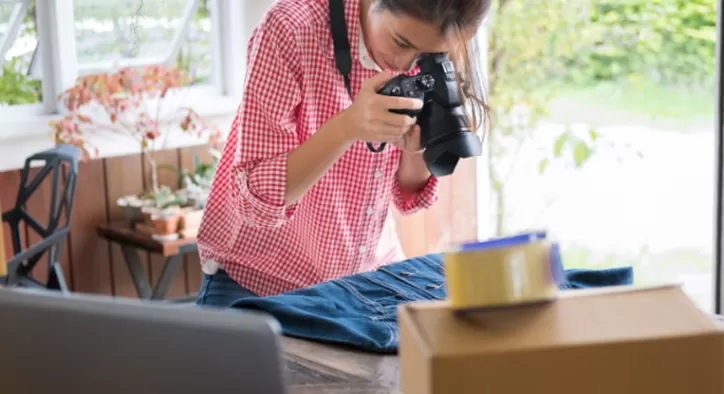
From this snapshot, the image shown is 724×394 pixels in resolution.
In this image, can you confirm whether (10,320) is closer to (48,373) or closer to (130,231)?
(48,373)

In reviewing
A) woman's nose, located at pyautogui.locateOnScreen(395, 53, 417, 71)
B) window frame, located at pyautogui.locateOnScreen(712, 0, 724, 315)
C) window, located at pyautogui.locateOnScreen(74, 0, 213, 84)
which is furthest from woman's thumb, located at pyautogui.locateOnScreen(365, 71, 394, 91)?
window, located at pyautogui.locateOnScreen(74, 0, 213, 84)

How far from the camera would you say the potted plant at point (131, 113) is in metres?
3.21

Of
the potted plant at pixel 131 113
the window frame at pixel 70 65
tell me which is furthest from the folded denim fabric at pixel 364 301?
the window frame at pixel 70 65

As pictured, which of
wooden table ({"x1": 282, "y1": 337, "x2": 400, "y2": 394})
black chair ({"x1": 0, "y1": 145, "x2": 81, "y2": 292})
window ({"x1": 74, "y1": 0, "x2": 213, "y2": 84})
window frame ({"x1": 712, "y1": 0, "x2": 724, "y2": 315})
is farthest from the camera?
window ({"x1": 74, "y1": 0, "x2": 213, "y2": 84})

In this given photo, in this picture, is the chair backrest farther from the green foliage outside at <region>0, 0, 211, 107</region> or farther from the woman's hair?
the woman's hair

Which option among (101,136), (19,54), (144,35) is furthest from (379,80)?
(144,35)

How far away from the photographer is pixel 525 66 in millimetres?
4082

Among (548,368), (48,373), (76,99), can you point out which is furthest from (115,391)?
(76,99)

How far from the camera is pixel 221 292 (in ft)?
5.77

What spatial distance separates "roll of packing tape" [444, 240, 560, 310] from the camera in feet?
2.83

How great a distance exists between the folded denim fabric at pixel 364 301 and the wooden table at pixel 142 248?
1.81m

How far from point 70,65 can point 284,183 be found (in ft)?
6.62

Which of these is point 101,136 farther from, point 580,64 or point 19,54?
point 580,64

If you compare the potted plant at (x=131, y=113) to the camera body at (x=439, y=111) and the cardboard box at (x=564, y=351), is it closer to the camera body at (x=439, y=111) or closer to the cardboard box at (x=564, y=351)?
the camera body at (x=439, y=111)
